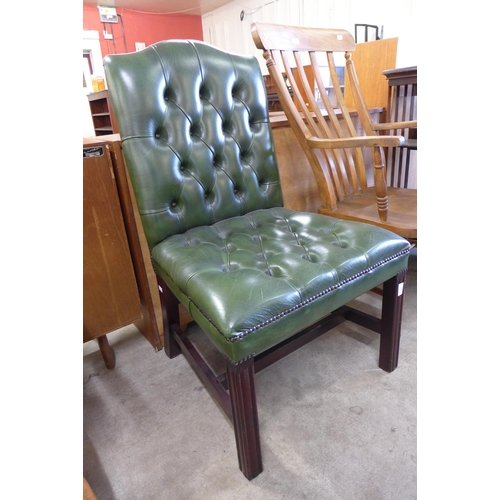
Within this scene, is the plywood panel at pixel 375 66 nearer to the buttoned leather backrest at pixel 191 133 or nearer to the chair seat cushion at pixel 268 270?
the buttoned leather backrest at pixel 191 133

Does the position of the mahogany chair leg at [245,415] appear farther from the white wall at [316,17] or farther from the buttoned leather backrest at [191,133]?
the white wall at [316,17]

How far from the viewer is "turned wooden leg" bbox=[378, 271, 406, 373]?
98 cm

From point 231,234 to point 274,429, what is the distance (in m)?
0.58

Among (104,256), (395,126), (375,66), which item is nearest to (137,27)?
(375,66)

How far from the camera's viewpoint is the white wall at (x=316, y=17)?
2.46 metres

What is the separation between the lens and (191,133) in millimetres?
1042

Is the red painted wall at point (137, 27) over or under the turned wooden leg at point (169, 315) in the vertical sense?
over

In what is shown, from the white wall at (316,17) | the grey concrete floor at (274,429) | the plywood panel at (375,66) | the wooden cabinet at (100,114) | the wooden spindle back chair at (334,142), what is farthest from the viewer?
the wooden cabinet at (100,114)

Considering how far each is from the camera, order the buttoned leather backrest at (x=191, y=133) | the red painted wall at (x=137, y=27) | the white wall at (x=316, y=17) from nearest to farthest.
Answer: the buttoned leather backrest at (x=191, y=133)
the white wall at (x=316, y=17)
the red painted wall at (x=137, y=27)

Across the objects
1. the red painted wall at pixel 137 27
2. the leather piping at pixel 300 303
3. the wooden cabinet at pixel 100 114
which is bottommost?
the leather piping at pixel 300 303

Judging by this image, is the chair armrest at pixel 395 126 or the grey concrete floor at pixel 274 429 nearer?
the grey concrete floor at pixel 274 429

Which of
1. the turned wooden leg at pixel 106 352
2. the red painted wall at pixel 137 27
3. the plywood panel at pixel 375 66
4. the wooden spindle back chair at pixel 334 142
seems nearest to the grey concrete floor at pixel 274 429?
the turned wooden leg at pixel 106 352
